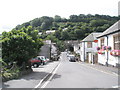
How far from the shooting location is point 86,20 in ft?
468

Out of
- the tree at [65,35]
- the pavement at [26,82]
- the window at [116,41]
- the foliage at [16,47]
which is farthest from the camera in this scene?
the tree at [65,35]

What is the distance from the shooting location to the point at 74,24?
152m

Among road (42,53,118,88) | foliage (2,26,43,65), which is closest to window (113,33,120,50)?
road (42,53,118,88)

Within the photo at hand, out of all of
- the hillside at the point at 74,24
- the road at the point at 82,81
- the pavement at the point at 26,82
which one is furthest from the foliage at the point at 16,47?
the hillside at the point at 74,24

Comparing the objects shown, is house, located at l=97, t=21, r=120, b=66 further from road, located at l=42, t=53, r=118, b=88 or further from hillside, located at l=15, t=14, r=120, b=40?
hillside, located at l=15, t=14, r=120, b=40

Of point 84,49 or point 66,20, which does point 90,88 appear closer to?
point 84,49

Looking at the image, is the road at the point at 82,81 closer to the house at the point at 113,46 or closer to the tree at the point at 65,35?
the house at the point at 113,46

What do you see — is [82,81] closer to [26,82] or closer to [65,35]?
[26,82]

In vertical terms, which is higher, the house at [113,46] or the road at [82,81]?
the house at [113,46]

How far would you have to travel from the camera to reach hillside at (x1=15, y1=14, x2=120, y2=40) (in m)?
110

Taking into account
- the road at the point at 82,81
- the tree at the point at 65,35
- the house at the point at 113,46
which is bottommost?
the road at the point at 82,81

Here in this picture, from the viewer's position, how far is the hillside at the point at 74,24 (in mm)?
109700

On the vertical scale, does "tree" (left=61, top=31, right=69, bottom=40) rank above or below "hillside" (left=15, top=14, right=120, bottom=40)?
below

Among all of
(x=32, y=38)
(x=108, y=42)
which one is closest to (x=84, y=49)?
(x=108, y=42)
